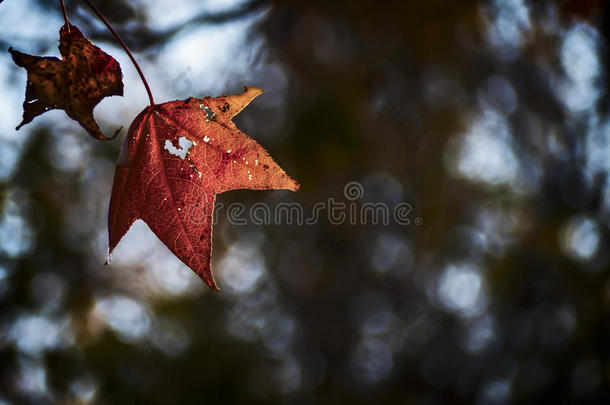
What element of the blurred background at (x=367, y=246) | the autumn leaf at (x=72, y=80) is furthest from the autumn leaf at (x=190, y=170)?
the blurred background at (x=367, y=246)

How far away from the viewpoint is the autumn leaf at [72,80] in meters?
0.53

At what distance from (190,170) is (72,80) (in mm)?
219

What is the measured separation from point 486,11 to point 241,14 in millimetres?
2566

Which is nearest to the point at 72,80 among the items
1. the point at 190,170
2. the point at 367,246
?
the point at 190,170

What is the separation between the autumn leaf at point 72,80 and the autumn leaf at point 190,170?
0.25 ft

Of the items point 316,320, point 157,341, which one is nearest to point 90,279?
point 157,341

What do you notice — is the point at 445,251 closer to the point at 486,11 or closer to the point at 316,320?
the point at 316,320

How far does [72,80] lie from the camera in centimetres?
57

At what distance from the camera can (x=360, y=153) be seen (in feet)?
12.9

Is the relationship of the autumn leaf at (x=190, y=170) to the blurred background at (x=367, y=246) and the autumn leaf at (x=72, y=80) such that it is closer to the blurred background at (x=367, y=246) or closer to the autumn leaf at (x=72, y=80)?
the autumn leaf at (x=72, y=80)

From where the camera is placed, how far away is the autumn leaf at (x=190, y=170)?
0.63 metres

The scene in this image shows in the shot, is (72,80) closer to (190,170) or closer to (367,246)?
(190,170)

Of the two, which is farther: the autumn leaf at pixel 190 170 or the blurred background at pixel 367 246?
the blurred background at pixel 367 246

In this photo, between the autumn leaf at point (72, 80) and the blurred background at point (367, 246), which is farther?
the blurred background at point (367, 246)
